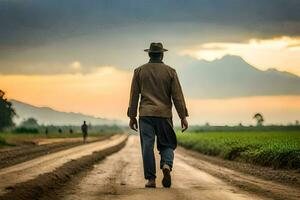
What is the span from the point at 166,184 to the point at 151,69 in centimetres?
221

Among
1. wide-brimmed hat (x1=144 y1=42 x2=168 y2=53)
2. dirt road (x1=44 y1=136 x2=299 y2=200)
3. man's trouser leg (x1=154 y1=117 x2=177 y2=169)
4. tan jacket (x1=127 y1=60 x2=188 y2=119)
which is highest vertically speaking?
wide-brimmed hat (x1=144 y1=42 x2=168 y2=53)

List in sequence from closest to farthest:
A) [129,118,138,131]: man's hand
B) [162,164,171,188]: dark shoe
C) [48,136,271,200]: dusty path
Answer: [48,136,271,200]: dusty path
[162,164,171,188]: dark shoe
[129,118,138,131]: man's hand

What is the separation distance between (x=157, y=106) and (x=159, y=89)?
341 mm

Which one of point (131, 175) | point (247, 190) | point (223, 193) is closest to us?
point (223, 193)

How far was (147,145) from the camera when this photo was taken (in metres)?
12.4

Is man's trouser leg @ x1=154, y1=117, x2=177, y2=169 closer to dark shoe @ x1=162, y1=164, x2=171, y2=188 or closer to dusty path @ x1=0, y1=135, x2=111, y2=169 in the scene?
dark shoe @ x1=162, y1=164, x2=171, y2=188

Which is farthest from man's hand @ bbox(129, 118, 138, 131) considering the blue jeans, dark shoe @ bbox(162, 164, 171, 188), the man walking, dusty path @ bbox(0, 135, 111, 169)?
dusty path @ bbox(0, 135, 111, 169)

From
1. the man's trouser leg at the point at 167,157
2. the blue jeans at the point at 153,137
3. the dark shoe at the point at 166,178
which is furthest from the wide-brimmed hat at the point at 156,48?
the dark shoe at the point at 166,178

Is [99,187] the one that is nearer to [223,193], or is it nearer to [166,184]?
[166,184]

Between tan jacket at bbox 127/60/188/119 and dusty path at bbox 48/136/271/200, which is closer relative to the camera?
dusty path at bbox 48/136/271/200

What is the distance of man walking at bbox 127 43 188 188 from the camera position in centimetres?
1241

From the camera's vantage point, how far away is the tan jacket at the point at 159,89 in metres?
12.5

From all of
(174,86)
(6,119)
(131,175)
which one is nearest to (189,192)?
(174,86)

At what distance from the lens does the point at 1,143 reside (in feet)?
173
